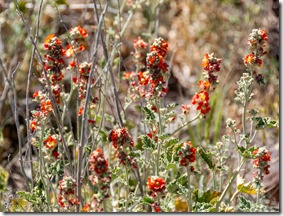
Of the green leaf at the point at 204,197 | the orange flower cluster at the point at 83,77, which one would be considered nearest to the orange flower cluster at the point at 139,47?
the orange flower cluster at the point at 83,77

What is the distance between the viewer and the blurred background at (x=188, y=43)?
360cm

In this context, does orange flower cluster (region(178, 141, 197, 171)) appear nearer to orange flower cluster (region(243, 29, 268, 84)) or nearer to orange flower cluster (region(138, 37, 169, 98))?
orange flower cluster (region(138, 37, 169, 98))

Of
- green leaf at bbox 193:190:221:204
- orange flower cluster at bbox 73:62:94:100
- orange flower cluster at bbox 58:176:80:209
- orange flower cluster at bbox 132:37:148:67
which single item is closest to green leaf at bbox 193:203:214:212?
green leaf at bbox 193:190:221:204

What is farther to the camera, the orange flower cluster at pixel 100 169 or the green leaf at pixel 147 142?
the green leaf at pixel 147 142

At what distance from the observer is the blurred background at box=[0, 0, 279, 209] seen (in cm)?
360

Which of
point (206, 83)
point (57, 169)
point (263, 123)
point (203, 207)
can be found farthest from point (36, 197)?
point (263, 123)

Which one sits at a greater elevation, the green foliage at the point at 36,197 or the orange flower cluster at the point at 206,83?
the orange flower cluster at the point at 206,83

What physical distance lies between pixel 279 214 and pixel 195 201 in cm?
39

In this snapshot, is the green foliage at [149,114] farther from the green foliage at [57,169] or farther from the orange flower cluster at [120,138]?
the green foliage at [57,169]

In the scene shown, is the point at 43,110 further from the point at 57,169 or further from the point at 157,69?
the point at 157,69

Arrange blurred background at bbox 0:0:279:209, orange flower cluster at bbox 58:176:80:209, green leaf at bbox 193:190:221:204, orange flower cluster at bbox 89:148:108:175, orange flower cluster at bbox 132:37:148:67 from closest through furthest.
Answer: orange flower cluster at bbox 89:148:108:175 < orange flower cluster at bbox 58:176:80:209 < green leaf at bbox 193:190:221:204 < orange flower cluster at bbox 132:37:148:67 < blurred background at bbox 0:0:279:209

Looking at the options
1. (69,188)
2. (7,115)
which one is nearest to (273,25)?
(7,115)

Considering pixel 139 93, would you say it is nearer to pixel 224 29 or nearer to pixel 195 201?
pixel 195 201

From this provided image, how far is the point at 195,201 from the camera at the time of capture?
7.18 ft
